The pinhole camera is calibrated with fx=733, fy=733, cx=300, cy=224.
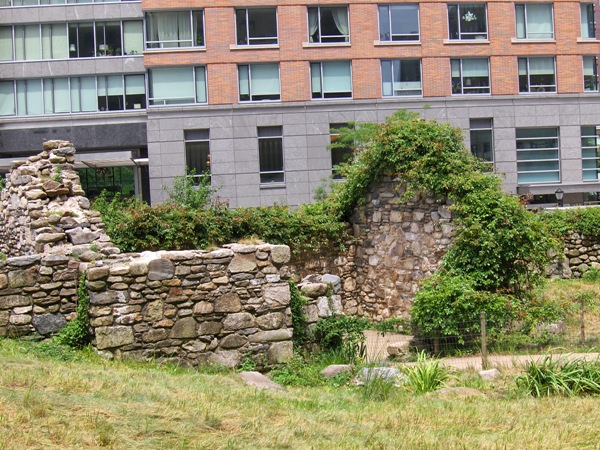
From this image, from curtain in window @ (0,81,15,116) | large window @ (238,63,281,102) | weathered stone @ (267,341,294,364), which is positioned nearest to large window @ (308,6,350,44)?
large window @ (238,63,281,102)

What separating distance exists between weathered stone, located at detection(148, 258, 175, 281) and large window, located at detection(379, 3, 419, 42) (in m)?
27.2

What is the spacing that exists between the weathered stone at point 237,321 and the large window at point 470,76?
27358 mm

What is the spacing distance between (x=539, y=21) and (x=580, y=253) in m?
19.1

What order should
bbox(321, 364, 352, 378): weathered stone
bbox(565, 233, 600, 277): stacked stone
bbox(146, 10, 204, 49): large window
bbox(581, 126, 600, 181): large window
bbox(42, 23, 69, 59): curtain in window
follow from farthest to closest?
1. bbox(42, 23, 69, 59): curtain in window
2. bbox(581, 126, 600, 181): large window
3. bbox(146, 10, 204, 49): large window
4. bbox(565, 233, 600, 277): stacked stone
5. bbox(321, 364, 352, 378): weathered stone

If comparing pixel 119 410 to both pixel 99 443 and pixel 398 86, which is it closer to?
pixel 99 443

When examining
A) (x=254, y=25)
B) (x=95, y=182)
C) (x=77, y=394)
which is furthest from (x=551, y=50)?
(x=77, y=394)

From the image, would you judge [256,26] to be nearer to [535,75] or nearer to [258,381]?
[535,75]

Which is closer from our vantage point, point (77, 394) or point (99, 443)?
point (99, 443)

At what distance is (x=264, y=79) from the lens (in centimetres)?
3544

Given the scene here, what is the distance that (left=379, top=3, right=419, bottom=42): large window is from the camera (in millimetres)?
36000

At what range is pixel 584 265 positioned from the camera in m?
21.8

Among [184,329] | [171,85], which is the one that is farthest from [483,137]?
[184,329]

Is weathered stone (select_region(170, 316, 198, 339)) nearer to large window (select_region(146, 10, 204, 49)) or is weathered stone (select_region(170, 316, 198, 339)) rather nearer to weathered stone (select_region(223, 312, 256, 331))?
weathered stone (select_region(223, 312, 256, 331))

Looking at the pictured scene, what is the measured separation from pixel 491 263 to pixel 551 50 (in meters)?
25.6
